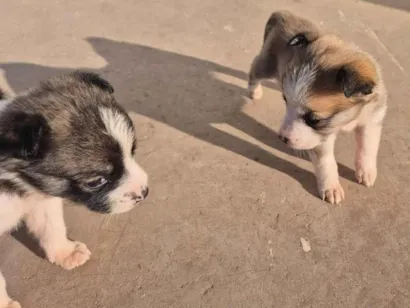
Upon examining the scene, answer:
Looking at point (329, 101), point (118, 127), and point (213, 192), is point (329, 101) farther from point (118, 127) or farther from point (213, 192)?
point (118, 127)

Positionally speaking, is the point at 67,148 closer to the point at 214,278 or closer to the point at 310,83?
the point at 214,278

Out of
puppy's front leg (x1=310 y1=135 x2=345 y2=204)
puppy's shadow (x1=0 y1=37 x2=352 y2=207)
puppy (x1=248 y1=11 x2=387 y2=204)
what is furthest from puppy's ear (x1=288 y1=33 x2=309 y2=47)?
puppy's shadow (x1=0 y1=37 x2=352 y2=207)

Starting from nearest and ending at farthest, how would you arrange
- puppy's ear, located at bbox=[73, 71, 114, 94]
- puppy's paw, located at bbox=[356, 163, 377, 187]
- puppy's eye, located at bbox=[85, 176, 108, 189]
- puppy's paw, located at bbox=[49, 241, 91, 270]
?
puppy's eye, located at bbox=[85, 176, 108, 189]
puppy's ear, located at bbox=[73, 71, 114, 94]
puppy's paw, located at bbox=[49, 241, 91, 270]
puppy's paw, located at bbox=[356, 163, 377, 187]

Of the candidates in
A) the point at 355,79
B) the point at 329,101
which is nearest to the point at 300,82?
the point at 329,101

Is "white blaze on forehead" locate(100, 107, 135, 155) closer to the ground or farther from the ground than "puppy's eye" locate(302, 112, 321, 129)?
farther from the ground

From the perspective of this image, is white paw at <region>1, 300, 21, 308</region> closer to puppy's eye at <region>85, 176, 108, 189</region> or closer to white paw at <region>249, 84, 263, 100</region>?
puppy's eye at <region>85, 176, 108, 189</region>

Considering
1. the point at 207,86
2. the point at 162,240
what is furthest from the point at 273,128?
the point at 162,240
